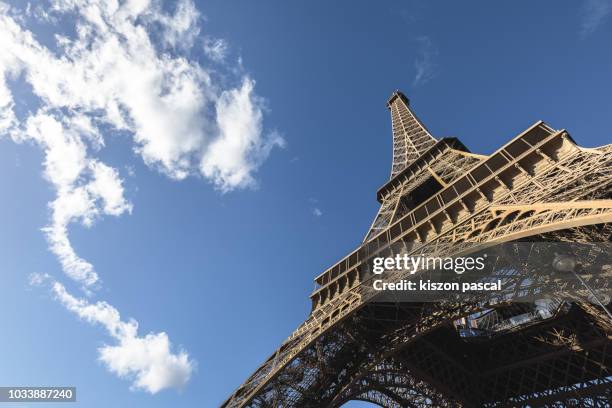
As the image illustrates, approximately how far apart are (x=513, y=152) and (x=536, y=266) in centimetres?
533

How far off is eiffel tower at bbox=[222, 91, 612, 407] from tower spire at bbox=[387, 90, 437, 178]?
388 inches

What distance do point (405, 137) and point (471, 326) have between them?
19.8m

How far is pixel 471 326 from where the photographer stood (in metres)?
Answer: 23.2

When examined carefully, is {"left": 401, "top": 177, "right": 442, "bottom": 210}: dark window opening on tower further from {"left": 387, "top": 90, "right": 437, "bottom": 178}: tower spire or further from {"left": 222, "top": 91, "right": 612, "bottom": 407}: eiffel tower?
{"left": 387, "top": 90, "right": 437, "bottom": 178}: tower spire

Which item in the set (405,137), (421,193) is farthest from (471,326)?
(405,137)

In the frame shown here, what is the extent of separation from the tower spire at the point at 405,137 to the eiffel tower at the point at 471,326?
388 inches

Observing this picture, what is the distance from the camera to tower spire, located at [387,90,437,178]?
33.4m

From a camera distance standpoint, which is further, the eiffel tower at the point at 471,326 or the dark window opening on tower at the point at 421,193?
the dark window opening on tower at the point at 421,193

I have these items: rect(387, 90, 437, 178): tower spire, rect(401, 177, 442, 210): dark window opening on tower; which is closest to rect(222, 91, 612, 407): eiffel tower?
rect(401, 177, 442, 210): dark window opening on tower

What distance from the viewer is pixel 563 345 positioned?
18.5 meters

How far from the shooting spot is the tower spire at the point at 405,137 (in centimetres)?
3338

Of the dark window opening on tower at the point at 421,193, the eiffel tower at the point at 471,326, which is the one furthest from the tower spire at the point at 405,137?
the eiffel tower at the point at 471,326

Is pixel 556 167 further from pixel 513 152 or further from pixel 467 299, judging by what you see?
pixel 467 299

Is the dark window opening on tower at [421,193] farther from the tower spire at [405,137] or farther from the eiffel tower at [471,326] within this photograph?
the tower spire at [405,137]
